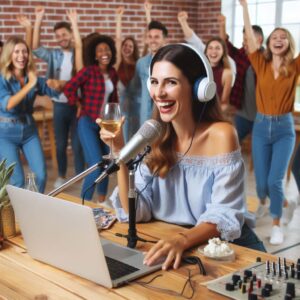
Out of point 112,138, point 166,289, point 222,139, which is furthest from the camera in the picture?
point 222,139

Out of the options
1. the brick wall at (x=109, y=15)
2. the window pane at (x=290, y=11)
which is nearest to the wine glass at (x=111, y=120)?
the brick wall at (x=109, y=15)

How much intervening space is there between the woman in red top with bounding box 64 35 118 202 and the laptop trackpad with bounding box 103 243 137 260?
2527mm

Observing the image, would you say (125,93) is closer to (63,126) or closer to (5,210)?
(63,126)

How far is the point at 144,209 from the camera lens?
1895mm

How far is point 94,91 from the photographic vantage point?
170 inches

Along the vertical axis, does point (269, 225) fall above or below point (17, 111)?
below

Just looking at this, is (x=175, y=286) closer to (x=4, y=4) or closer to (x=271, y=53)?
(x=271, y=53)

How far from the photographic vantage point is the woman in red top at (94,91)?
425 centimetres

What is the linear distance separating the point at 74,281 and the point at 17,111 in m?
2.72

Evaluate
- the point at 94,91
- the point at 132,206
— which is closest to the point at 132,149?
the point at 132,206

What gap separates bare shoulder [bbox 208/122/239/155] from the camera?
72.6 inches

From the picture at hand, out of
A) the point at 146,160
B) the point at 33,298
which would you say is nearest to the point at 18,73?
the point at 146,160

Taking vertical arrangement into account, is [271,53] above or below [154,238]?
above

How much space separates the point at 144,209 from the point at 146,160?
19 cm
